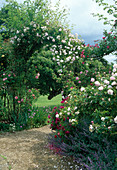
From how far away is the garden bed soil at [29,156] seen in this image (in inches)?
119

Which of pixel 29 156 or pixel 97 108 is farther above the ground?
pixel 97 108

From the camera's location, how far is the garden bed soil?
301 centimetres

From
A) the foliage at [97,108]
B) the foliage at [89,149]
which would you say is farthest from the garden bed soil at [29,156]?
the foliage at [97,108]

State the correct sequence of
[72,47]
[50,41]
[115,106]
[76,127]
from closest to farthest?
[115,106] → [76,127] → [50,41] → [72,47]

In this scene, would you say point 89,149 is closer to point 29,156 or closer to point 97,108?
point 97,108

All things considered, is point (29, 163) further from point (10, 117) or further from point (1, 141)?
point (10, 117)

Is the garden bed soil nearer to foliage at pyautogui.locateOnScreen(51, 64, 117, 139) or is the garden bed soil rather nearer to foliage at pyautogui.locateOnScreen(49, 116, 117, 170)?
foliage at pyautogui.locateOnScreen(49, 116, 117, 170)

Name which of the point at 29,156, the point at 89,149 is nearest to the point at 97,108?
the point at 89,149

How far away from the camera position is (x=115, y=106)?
291 centimetres

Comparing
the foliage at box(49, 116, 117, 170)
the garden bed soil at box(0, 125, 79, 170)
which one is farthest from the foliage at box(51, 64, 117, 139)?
the garden bed soil at box(0, 125, 79, 170)

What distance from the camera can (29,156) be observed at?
3.40 m

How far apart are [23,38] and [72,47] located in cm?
181

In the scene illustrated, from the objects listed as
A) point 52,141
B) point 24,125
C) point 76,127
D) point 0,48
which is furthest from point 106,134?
point 0,48

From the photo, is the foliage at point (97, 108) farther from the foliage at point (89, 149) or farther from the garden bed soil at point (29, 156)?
the garden bed soil at point (29, 156)
